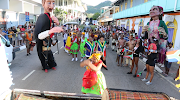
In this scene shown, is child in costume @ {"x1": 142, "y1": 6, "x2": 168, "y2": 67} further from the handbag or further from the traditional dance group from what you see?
the handbag

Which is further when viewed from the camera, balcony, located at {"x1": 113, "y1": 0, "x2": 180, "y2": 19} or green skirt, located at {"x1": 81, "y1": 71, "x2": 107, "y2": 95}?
balcony, located at {"x1": 113, "y1": 0, "x2": 180, "y2": 19}

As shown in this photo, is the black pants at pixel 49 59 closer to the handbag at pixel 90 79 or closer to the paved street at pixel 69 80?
the paved street at pixel 69 80

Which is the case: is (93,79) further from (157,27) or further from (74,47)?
(74,47)

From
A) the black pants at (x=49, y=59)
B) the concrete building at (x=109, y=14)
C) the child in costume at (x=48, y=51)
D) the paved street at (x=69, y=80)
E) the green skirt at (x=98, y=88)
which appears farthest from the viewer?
the concrete building at (x=109, y=14)

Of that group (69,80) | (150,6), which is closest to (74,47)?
(69,80)

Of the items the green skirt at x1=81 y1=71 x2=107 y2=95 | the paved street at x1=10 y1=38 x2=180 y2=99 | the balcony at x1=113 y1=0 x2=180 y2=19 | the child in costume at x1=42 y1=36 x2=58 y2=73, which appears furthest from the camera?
the balcony at x1=113 y1=0 x2=180 y2=19

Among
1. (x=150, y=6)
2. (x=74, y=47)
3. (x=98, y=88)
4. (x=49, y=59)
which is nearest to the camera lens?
(x=98, y=88)

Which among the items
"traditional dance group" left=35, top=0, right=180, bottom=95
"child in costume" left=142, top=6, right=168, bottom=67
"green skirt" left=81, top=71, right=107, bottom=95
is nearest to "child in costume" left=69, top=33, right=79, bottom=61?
"traditional dance group" left=35, top=0, right=180, bottom=95

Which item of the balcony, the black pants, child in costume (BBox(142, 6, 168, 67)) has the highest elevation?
the balcony

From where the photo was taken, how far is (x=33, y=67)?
8094 mm

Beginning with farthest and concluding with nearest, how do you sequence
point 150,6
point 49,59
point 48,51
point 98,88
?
point 150,6 < point 49,59 < point 48,51 < point 98,88

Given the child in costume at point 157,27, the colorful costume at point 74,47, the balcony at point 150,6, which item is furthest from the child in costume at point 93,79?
the balcony at point 150,6

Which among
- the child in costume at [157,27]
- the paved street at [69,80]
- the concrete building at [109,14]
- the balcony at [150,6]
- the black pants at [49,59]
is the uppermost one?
the concrete building at [109,14]

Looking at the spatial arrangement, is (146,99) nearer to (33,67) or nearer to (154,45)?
(154,45)
